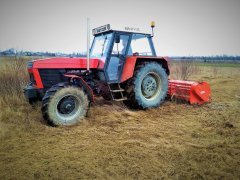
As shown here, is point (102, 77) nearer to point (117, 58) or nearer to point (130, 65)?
point (117, 58)

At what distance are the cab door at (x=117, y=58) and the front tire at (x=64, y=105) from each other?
3.88 feet

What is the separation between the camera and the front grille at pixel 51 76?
5.27 m

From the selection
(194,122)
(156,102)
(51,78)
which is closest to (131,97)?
(156,102)

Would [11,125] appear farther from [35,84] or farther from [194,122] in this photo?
[194,122]

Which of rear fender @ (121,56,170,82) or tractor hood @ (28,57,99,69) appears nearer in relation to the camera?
tractor hood @ (28,57,99,69)

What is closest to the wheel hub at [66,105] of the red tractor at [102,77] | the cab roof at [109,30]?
the red tractor at [102,77]

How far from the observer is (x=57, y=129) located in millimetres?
4637

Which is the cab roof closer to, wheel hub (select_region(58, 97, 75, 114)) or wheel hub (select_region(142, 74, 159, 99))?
wheel hub (select_region(142, 74, 159, 99))

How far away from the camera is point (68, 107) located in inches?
196

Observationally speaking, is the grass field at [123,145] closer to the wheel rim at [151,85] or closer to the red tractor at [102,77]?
the red tractor at [102,77]

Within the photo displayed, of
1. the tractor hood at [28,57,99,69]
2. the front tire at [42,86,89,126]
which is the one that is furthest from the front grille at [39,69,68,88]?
the front tire at [42,86,89,126]

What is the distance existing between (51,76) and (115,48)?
1828 mm

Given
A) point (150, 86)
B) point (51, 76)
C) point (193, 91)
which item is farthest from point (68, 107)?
point (193, 91)

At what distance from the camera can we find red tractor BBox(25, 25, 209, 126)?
4941 millimetres
